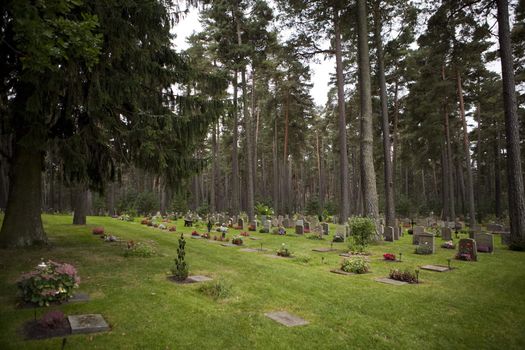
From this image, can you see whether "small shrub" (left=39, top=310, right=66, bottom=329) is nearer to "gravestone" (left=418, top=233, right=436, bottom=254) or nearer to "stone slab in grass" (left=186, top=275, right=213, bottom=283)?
"stone slab in grass" (left=186, top=275, right=213, bottom=283)

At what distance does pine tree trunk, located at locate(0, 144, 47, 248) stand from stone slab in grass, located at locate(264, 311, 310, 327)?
28.7 feet

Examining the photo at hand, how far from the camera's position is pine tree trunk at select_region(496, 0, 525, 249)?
14086mm

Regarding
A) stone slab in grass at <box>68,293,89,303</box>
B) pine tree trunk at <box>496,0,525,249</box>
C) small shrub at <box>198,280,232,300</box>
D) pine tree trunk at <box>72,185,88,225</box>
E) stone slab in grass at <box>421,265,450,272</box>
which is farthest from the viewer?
pine tree trunk at <box>72,185,88,225</box>

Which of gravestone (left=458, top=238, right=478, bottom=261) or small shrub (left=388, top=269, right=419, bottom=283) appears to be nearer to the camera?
small shrub (left=388, top=269, right=419, bottom=283)

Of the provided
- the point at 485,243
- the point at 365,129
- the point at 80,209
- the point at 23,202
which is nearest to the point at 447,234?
the point at 485,243

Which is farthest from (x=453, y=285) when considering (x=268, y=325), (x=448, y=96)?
(x=448, y=96)

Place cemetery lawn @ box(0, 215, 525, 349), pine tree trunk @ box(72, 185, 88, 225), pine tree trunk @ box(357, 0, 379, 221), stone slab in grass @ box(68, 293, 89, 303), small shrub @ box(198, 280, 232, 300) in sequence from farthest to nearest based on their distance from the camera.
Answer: pine tree trunk @ box(72, 185, 88, 225) < pine tree trunk @ box(357, 0, 379, 221) < small shrub @ box(198, 280, 232, 300) < stone slab in grass @ box(68, 293, 89, 303) < cemetery lawn @ box(0, 215, 525, 349)

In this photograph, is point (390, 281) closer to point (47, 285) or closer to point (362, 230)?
point (362, 230)

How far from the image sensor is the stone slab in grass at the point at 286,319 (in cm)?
580

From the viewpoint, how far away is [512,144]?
47.2ft

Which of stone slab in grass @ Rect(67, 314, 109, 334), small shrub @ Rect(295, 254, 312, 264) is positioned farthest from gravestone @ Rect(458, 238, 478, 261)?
stone slab in grass @ Rect(67, 314, 109, 334)

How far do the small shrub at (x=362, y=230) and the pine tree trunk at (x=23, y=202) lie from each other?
1180 cm

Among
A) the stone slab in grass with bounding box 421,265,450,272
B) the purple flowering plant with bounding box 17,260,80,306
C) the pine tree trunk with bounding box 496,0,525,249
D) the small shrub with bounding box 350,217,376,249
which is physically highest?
the pine tree trunk with bounding box 496,0,525,249

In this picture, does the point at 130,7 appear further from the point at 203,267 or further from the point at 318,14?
the point at 318,14
